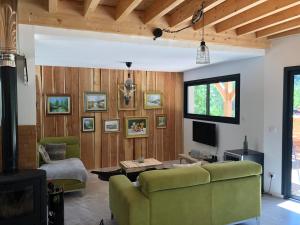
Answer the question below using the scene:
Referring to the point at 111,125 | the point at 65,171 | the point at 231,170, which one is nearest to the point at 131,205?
the point at 231,170

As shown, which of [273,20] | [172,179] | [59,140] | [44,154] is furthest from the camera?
[59,140]

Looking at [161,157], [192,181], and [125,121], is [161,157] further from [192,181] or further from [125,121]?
[192,181]

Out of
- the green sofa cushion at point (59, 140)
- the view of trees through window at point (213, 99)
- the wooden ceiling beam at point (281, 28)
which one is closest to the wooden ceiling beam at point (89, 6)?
the wooden ceiling beam at point (281, 28)

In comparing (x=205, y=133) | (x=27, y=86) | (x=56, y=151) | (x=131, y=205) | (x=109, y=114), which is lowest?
(x=131, y=205)

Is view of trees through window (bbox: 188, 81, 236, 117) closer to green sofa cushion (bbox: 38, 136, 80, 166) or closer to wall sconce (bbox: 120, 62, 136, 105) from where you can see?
wall sconce (bbox: 120, 62, 136, 105)

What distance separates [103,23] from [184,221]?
8.33ft

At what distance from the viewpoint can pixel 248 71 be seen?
484cm

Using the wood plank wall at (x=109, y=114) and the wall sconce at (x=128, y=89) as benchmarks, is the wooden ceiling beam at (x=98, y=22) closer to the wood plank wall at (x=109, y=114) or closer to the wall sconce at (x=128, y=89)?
the wall sconce at (x=128, y=89)

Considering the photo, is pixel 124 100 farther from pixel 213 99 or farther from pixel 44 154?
pixel 44 154

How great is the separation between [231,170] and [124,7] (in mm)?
2227

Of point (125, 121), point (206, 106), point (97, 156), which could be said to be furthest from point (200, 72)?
point (97, 156)

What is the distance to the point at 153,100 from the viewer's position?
6.78 metres

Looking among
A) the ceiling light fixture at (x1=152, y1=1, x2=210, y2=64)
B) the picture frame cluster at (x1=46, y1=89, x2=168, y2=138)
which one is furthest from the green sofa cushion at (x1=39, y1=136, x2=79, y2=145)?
the ceiling light fixture at (x1=152, y1=1, x2=210, y2=64)

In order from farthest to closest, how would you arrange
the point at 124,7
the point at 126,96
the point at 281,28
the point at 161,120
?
the point at 161,120, the point at 126,96, the point at 281,28, the point at 124,7
